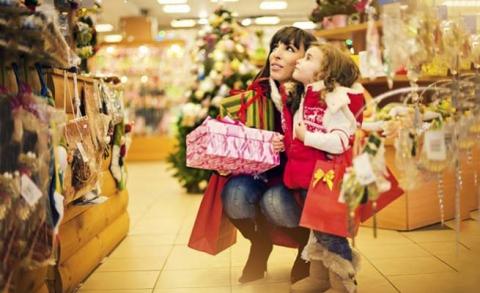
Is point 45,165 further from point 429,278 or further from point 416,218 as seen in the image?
point 416,218

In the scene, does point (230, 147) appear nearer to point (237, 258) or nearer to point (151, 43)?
point (237, 258)

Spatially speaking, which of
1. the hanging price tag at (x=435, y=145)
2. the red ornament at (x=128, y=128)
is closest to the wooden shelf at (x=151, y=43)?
the red ornament at (x=128, y=128)

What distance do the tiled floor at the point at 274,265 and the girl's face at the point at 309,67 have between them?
30.9 inches

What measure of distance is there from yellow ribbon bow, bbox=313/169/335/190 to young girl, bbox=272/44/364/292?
0.38ft

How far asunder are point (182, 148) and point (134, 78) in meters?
4.08

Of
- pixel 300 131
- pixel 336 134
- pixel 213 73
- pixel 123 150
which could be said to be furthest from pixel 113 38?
pixel 336 134

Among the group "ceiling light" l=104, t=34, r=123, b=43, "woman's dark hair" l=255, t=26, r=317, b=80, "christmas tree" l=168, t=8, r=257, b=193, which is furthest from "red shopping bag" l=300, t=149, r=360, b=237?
"ceiling light" l=104, t=34, r=123, b=43

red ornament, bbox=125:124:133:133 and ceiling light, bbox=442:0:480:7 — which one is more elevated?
ceiling light, bbox=442:0:480:7

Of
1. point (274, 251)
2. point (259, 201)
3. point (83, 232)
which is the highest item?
point (259, 201)

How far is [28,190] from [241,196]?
977 millimetres

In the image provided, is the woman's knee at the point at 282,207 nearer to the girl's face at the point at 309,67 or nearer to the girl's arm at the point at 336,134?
the girl's arm at the point at 336,134

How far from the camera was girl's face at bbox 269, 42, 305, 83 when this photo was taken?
92.4 inches

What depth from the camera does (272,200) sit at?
2244mm

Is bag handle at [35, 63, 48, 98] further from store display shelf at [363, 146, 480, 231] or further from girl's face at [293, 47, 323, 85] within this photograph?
store display shelf at [363, 146, 480, 231]
